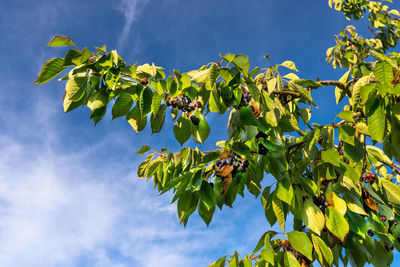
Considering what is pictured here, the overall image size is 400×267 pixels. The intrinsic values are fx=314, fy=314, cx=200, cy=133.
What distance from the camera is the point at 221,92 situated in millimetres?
1972

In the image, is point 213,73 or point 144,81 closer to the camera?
point 213,73

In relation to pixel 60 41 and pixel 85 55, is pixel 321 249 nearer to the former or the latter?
pixel 85 55

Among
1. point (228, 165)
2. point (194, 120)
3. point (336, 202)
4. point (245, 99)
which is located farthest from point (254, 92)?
point (336, 202)

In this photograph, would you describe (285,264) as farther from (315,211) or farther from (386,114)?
(386,114)

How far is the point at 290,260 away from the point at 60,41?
1848 mm

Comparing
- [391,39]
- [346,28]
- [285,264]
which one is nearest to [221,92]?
[285,264]

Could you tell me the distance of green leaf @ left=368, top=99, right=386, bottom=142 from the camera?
172cm

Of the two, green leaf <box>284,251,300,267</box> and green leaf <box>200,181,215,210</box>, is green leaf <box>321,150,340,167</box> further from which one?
green leaf <box>200,181,215,210</box>

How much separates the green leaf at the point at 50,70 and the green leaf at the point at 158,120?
0.60m

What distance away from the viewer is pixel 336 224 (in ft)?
6.24

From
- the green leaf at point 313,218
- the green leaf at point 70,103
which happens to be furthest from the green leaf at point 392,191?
the green leaf at point 70,103

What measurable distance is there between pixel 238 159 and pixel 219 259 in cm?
70

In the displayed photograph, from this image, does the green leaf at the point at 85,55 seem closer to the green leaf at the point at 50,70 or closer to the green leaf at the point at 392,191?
the green leaf at the point at 50,70

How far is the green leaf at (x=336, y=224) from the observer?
187 cm
